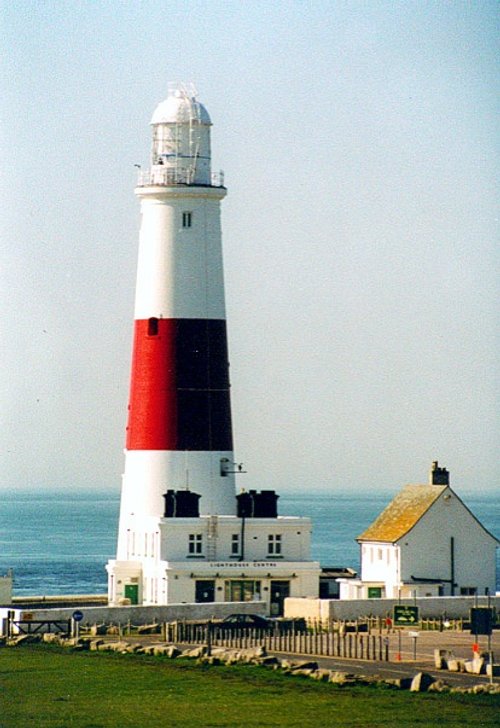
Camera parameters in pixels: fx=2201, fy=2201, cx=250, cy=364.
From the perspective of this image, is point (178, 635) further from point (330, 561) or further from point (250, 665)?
point (330, 561)

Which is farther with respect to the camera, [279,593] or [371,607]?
[279,593]

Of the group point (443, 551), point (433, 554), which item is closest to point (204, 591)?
point (433, 554)

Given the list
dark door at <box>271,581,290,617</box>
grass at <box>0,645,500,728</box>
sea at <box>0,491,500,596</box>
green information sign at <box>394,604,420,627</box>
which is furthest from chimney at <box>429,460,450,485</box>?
sea at <box>0,491,500,596</box>

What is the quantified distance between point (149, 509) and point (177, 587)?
3.04m

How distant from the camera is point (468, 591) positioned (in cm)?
6222

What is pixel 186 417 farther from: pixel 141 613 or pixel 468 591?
pixel 468 591

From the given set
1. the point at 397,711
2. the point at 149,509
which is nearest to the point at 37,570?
the point at 149,509

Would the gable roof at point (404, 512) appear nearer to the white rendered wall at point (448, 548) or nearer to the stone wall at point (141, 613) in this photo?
the white rendered wall at point (448, 548)

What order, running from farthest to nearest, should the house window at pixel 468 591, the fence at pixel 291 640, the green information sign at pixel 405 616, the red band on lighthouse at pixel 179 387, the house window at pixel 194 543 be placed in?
the house window at pixel 468 591
the red band on lighthouse at pixel 179 387
the house window at pixel 194 543
the green information sign at pixel 405 616
the fence at pixel 291 640

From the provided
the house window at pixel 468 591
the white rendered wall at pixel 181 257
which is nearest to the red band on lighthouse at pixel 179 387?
the white rendered wall at pixel 181 257

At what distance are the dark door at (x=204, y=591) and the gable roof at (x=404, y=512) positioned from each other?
559 centimetres

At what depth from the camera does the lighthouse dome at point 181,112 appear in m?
62.2

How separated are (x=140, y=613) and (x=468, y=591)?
35.2 feet

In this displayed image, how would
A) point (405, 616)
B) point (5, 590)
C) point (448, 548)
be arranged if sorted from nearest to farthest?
point (405, 616) → point (5, 590) → point (448, 548)
